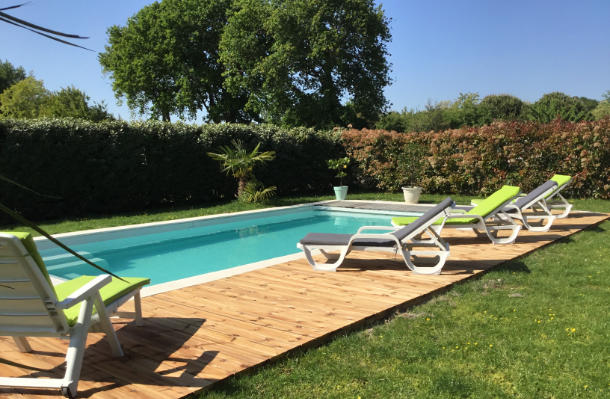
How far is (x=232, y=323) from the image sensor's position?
14.1ft

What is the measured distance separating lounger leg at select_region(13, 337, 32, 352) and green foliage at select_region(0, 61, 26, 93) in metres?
58.6

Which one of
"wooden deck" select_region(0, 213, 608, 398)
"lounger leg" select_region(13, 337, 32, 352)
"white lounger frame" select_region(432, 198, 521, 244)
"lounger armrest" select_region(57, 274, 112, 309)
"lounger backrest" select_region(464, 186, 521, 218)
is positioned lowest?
"wooden deck" select_region(0, 213, 608, 398)

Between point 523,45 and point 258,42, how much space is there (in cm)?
1657

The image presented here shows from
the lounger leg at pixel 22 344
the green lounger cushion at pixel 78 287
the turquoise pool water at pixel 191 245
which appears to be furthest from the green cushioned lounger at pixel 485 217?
the lounger leg at pixel 22 344

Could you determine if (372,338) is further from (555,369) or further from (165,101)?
(165,101)

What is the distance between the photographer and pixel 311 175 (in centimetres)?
1788

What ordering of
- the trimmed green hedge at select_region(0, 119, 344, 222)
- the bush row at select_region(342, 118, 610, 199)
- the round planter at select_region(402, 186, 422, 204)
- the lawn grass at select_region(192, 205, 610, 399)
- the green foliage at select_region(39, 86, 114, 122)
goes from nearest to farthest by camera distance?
the lawn grass at select_region(192, 205, 610, 399)
the trimmed green hedge at select_region(0, 119, 344, 222)
the bush row at select_region(342, 118, 610, 199)
the round planter at select_region(402, 186, 422, 204)
the green foliage at select_region(39, 86, 114, 122)

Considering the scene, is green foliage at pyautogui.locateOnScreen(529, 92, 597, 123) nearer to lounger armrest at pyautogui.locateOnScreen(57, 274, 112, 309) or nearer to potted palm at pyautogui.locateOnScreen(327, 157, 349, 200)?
potted palm at pyautogui.locateOnScreen(327, 157, 349, 200)

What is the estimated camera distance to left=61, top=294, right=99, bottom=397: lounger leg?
2.91 meters

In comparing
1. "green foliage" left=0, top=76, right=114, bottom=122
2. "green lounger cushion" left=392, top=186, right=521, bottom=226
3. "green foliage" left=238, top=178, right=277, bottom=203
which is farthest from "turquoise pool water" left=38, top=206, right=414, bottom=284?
"green foliage" left=0, top=76, right=114, bottom=122

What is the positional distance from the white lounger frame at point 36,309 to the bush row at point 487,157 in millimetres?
13758

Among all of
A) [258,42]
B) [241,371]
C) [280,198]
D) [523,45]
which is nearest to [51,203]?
[280,198]

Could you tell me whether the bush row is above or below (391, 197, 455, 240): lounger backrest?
above

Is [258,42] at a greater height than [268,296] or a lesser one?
greater
